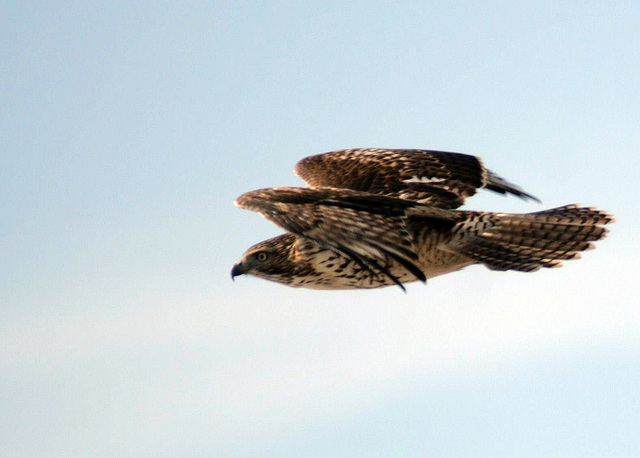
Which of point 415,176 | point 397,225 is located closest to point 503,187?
point 415,176

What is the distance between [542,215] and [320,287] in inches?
103

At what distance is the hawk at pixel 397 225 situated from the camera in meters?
10.1

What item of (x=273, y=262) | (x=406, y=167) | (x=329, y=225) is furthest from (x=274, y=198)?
(x=406, y=167)

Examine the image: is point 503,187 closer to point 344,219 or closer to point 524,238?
point 524,238

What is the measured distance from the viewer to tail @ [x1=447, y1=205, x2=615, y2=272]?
11734 millimetres

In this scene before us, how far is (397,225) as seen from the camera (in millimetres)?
10391

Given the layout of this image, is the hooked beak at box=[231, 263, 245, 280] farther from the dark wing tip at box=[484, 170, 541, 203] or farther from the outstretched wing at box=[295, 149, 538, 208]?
A: the dark wing tip at box=[484, 170, 541, 203]

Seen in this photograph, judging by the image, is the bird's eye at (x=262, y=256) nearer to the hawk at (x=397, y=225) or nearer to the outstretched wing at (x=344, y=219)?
the hawk at (x=397, y=225)

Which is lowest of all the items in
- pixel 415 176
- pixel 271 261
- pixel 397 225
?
pixel 397 225

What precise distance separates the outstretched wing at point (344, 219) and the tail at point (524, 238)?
4.22 feet

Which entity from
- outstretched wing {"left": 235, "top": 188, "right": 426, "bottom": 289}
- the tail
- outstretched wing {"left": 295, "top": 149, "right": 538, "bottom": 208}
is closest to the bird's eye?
outstretched wing {"left": 295, "top": 149, "right": 538, "bottom": 208}

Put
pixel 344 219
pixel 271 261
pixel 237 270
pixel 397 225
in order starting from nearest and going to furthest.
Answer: pixel 344 219 → pixel 397 225 → pixel 271 261 → pixel 237 270

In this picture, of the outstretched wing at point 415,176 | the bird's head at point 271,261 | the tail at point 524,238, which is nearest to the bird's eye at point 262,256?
the bird's head at point 271,261

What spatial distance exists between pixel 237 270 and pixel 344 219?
2.46 meters
